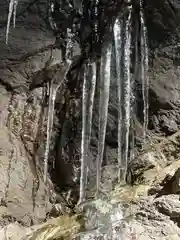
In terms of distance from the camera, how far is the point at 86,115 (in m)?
3.17

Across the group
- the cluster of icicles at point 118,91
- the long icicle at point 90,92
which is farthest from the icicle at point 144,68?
the long icicle at point 90,92

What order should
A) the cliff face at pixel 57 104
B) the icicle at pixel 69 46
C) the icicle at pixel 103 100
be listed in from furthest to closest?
1. the icicle at pixel 69 46
2. the cliff face at pixel 57 104
3. the icicle at pixel 103 100

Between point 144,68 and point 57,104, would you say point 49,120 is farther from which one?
point 144,68

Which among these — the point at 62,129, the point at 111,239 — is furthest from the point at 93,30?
the point at 111,239

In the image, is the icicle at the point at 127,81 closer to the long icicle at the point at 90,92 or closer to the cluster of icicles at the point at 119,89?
the cluster of icicles at the point at 119,89

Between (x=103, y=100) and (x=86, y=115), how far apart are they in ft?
0.51

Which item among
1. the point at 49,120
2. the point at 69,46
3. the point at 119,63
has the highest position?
the point at 69,46

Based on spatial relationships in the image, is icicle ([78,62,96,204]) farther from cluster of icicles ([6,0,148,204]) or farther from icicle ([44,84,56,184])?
icicle ([44,84,56,184])

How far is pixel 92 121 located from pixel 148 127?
1.24 feet

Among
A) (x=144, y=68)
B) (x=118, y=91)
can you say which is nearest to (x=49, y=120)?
(x=118, y=91)

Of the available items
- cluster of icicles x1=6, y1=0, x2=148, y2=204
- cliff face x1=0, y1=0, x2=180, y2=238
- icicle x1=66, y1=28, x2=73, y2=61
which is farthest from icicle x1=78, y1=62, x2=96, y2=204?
icicle x1=66, y1=28, x2=73, y2=61

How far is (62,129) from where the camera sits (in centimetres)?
342

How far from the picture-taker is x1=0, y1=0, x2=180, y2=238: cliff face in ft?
10.3

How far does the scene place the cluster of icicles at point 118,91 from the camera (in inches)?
121
